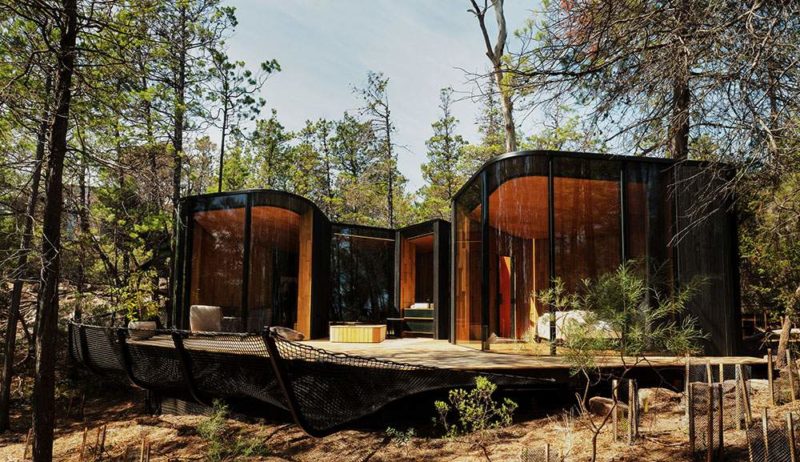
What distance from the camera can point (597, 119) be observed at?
4.75 m

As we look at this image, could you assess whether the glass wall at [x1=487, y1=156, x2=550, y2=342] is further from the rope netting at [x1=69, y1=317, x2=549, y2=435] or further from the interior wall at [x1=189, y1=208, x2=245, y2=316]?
the interior wall at [x1=189, y1=208, x2=245, y2=316]

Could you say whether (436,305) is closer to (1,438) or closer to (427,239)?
(427,239)

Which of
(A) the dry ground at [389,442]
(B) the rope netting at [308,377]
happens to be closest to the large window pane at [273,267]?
(A) the dry ground at [389,442]

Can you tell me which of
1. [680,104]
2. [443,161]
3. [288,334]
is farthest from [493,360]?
[443,161]

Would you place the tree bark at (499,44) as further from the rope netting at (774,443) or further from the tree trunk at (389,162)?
the rope netting at (774,443)

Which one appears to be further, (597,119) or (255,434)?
(255,434)

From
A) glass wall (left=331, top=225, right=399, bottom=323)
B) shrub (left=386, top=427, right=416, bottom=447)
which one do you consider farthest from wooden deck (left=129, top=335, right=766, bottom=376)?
glass wall (left=331, top=225, right=399, bottom=323)

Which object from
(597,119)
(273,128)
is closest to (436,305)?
(597,119)

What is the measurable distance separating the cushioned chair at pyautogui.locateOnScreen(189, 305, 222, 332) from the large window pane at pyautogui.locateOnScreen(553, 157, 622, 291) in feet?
18.3

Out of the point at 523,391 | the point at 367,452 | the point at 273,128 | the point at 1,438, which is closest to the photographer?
the point at 367,452

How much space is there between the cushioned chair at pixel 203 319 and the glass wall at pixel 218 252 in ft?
0.76

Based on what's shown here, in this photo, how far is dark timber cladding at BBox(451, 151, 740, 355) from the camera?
22.4 ft

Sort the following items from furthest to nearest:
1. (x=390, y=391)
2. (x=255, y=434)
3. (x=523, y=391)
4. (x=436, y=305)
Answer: (x=436, y=305)
(x=255, y=434)
(x=523, y=391)
(x=390, y=391)

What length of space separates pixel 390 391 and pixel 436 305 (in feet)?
17.2
